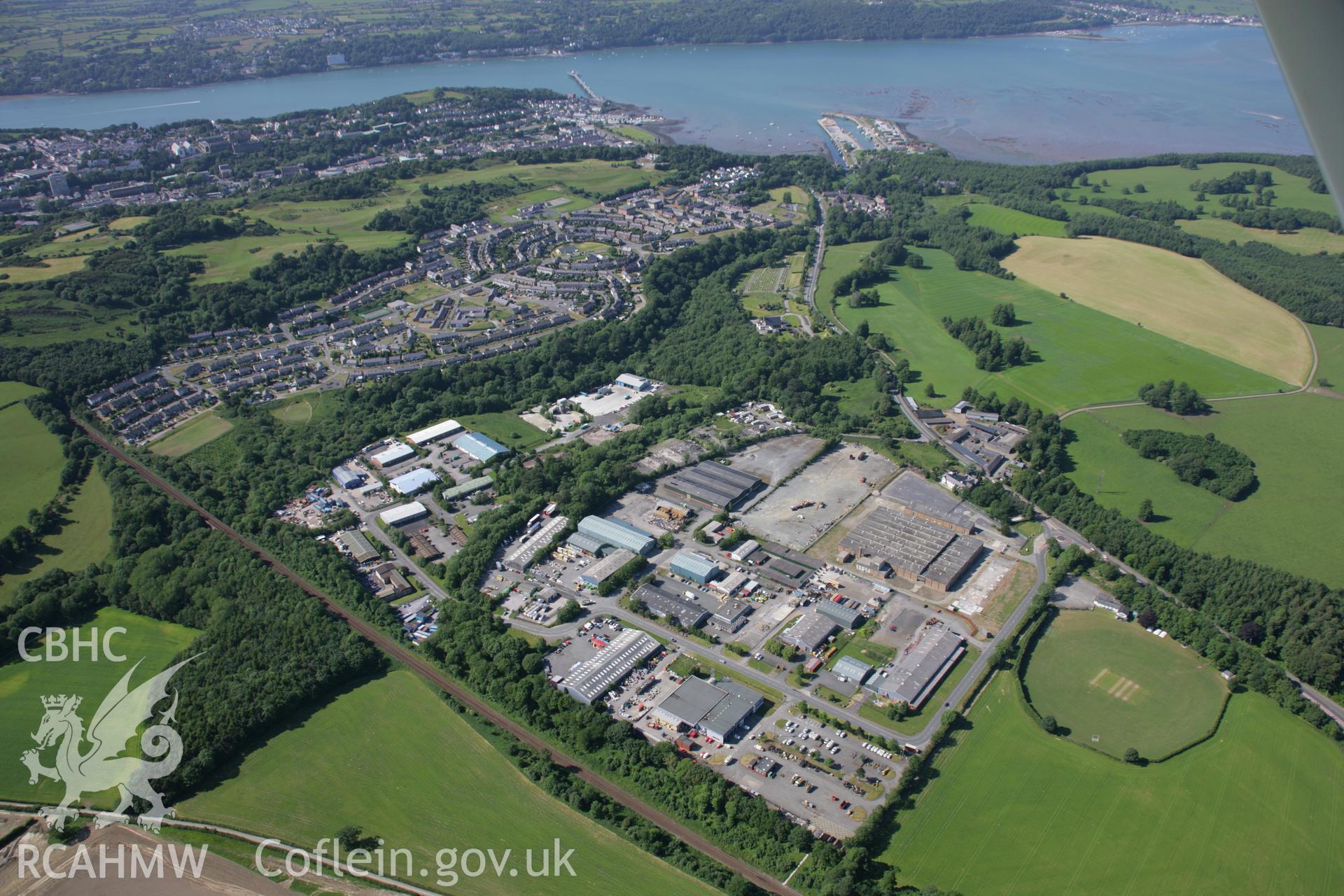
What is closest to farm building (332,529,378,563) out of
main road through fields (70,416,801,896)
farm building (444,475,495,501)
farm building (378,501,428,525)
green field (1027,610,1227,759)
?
farm building (378,501,428,525)

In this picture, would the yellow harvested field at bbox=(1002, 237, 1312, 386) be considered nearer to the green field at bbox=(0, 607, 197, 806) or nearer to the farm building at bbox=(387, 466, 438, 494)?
the farm building at bbox=(387, 466, 438, 494)

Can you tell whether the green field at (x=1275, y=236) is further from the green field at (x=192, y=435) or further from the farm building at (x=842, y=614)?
the green field at (x=192, y=435)

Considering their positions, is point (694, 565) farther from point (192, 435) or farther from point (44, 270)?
point (44, 270)

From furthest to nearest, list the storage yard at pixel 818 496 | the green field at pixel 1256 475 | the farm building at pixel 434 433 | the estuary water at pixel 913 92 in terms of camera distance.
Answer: the estuary water at pixel 913 92
the farm building at pixel 434 433
the storage yard at pixel 818 496
the green field at pixel 1256 475

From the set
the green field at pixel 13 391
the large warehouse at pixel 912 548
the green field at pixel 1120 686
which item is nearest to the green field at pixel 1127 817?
the green field at pixel 1120 686

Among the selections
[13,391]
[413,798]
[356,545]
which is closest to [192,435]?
[13,391]

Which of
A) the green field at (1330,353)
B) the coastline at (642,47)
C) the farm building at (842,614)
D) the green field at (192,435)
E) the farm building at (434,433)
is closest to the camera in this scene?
the farm building at (842,614)
